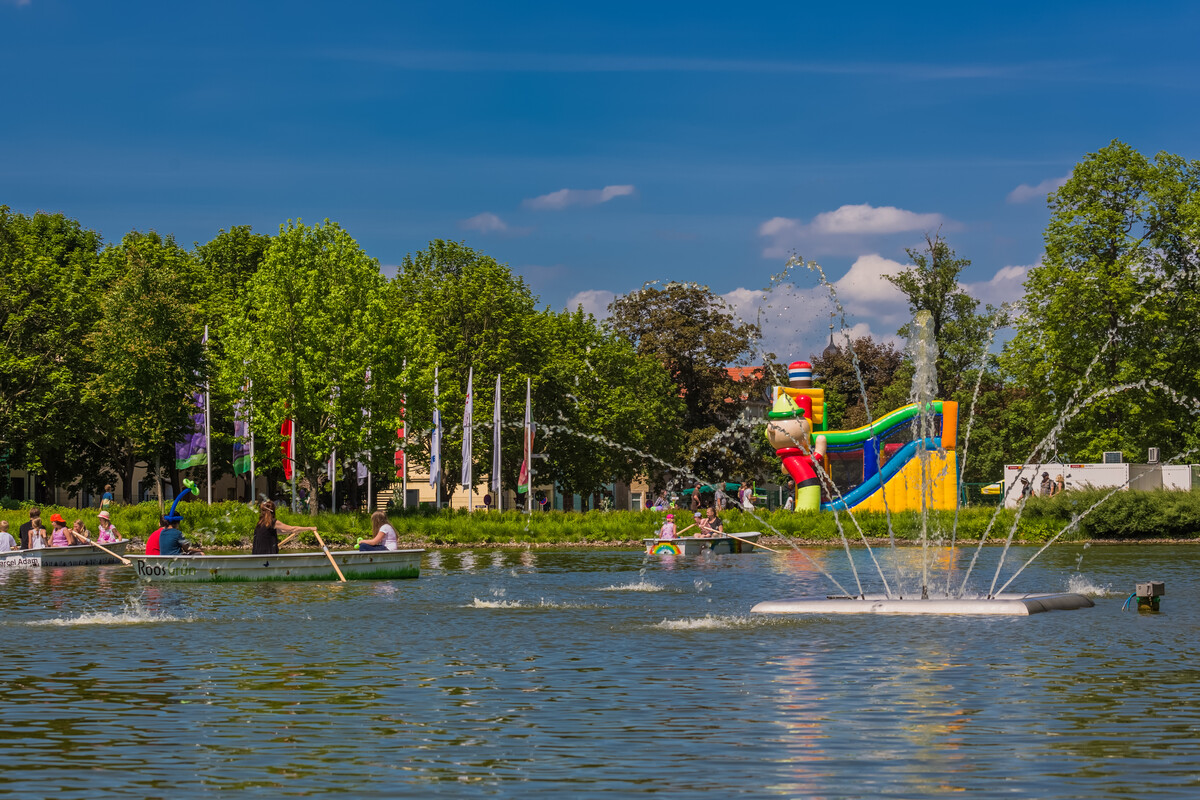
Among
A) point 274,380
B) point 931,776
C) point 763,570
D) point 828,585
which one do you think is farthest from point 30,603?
point 274,380

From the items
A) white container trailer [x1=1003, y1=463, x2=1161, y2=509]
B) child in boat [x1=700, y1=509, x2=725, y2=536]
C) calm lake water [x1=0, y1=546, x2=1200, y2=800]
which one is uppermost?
white container trailer [x1=1003, y1=463, x2=1161, y2=509]

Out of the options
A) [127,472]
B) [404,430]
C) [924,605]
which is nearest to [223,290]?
[127,472]

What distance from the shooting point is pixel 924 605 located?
25.3 meters

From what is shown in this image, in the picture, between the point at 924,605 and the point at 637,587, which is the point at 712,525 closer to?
the point at 637,587

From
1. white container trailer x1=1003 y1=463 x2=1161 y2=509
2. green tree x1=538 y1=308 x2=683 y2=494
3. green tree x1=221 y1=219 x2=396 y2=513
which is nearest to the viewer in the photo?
green tree x1=221 y1=219 x2=396 y2=513

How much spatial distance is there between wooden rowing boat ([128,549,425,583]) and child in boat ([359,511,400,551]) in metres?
1.10

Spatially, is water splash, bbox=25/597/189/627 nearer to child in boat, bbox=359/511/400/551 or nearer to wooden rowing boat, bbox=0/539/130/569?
child in boat, bbox=359/511/400/551

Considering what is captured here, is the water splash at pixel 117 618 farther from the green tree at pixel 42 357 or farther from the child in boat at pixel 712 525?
the green tree at pixel 42 357

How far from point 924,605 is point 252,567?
17485 millimetres

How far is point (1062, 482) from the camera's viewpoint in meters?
64.7

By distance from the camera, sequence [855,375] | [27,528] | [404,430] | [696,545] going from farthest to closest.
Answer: [855,375]
[404,430]
[696,545]
[27,528]

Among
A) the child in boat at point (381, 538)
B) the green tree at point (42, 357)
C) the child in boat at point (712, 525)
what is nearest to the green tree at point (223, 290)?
the green tree at point (42, 357)

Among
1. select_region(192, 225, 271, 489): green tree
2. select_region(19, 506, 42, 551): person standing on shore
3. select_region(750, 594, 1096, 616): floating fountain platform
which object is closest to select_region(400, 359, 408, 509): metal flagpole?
select_region(192, 225, 271, 489): green tree

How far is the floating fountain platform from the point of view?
24.9 metres
